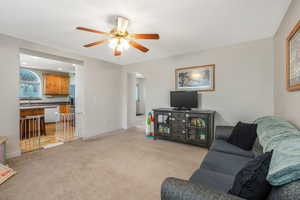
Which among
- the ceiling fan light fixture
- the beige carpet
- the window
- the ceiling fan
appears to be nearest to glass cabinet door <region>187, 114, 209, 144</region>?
the beige carpet

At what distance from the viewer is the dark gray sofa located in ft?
2.46

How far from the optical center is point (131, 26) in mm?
2393

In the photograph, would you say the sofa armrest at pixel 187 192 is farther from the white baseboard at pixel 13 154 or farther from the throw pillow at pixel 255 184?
the white baseboard at pixel 13 154

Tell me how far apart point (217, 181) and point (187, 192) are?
56 centimetres

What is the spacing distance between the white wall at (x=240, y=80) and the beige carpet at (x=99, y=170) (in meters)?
1.23

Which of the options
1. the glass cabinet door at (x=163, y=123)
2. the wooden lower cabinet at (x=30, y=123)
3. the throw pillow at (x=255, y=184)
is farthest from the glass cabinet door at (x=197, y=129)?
the wooden lower cabinet at (x=30, y=123)

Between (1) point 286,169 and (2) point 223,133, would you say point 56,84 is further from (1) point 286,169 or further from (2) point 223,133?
(1) point 286,169

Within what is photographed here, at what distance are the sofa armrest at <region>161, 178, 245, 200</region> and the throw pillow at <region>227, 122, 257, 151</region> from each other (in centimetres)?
157

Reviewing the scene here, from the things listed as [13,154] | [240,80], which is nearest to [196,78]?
[240,80]

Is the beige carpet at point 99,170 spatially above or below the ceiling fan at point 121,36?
below

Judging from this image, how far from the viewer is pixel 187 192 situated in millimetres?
882

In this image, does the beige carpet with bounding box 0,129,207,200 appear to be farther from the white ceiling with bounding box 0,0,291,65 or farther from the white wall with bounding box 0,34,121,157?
the white ceiling with bounding box 0,0,291,65

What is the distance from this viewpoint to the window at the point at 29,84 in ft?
18.8

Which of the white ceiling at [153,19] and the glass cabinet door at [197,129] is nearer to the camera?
the white ceiling at [153,19]
